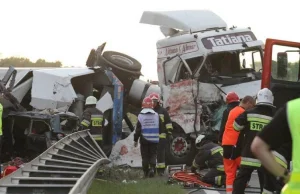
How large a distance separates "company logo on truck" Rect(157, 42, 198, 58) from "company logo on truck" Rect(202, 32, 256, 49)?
283mm

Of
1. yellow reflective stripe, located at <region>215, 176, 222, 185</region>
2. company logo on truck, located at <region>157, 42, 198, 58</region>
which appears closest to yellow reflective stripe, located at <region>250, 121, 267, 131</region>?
yellow reflective stripe, located at <region>215, 176, 222, 185</region>

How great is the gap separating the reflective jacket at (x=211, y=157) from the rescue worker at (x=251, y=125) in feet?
8.85

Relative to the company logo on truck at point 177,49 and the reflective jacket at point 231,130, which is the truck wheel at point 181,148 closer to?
the company logo on truck at point 177,49

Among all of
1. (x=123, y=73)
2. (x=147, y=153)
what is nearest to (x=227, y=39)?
(x=123, y=73)

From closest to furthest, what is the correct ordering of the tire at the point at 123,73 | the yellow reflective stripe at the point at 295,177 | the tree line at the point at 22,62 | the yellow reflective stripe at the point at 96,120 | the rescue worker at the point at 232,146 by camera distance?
the yellow reflective stripe at the point at 295,177 → the rescue worker at the point at 232,146 → the yellow reflective stripe at the point at 96,120 → the tire at the point at 123,73 → the tree line at the point at 22,62

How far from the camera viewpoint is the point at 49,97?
12102 millimetres

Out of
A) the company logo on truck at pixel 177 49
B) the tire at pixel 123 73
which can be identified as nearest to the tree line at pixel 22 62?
the tire at pixel 123 73

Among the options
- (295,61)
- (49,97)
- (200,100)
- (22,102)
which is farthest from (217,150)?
(22,102)

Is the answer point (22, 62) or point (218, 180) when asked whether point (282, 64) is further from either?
point (22, 62)

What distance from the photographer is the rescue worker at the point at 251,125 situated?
22.6 ft

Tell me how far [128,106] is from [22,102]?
3178 mm

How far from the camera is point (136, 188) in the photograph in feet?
30.8

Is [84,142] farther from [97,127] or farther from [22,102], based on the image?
[22,102]

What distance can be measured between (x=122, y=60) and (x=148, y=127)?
402 centimetres
